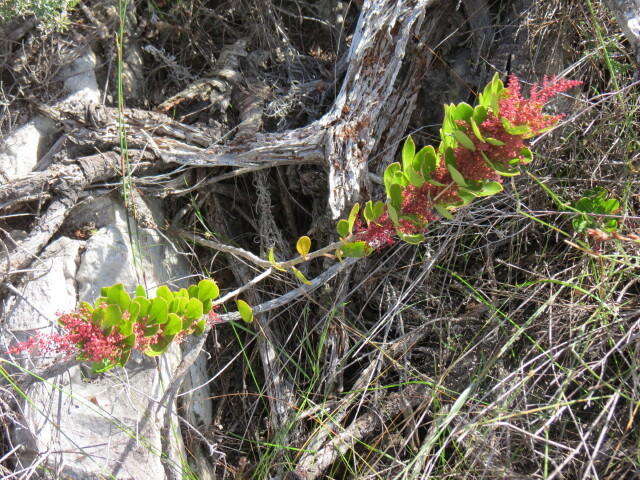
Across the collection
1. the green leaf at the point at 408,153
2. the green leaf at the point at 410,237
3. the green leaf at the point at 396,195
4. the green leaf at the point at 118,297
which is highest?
the green leaf at the point at 408,153

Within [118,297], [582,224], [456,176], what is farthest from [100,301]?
[582,224]

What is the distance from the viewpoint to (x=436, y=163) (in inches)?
46.0

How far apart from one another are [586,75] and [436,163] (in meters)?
0.98

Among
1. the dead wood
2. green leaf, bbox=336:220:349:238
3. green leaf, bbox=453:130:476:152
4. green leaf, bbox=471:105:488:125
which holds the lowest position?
green leaf, bbox=336:220:349:238

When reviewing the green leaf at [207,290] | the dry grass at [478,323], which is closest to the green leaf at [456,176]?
the dry grass at [478,323]

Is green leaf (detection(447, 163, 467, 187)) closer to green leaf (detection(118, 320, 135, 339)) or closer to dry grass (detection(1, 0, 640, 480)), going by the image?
dry grass (detection(1, 0, 640, 480))

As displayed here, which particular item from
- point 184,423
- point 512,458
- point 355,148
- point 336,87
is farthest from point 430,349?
point 336,87

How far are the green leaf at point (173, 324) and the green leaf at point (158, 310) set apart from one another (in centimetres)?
1

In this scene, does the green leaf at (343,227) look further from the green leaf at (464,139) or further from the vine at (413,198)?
the green leaf at (464,139)

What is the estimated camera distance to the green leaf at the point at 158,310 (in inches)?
48.7

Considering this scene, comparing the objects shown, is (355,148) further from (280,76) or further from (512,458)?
(512,458)

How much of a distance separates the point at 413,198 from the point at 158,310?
596 mm

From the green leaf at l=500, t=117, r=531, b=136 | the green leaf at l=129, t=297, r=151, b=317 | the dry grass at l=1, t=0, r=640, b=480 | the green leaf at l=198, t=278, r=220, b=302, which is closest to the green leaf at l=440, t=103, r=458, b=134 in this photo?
the green leaf at l=500, t=117, r=531, b=136

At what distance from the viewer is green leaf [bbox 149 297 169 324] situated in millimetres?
1236
